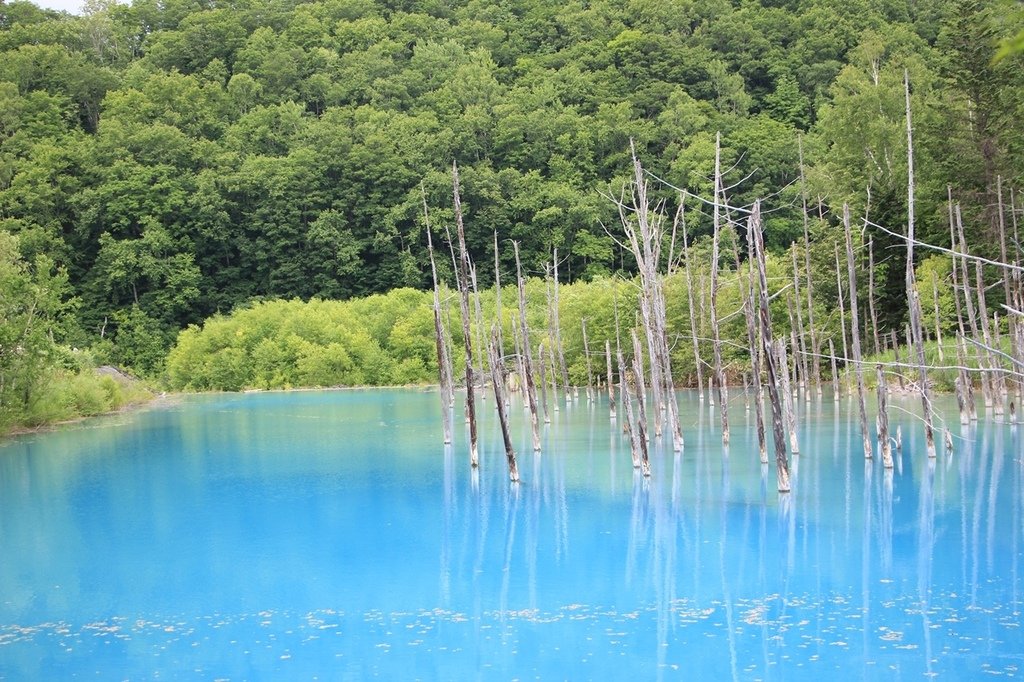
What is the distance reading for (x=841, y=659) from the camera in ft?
37.0

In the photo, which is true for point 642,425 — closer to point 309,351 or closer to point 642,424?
point 642,424

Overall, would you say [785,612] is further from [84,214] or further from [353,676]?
[84,214]

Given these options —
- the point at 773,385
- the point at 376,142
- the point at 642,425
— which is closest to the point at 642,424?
the point at 642,425

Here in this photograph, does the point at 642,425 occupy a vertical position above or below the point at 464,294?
below

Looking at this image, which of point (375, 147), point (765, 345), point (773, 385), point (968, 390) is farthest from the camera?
point (375, 147)

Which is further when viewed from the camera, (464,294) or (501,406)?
(501,406)

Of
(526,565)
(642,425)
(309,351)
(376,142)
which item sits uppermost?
(376,142)

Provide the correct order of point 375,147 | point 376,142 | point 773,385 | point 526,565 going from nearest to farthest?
1. point 526,565
2. point 773,385
3. point 375,147
4. point 376,142

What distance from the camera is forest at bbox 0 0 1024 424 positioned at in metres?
62.5

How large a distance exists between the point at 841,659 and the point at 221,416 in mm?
35959

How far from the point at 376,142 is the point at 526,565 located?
6508cm

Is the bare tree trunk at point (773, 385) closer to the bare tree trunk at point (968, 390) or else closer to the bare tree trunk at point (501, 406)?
the bare tree trunk at point (501, 406)

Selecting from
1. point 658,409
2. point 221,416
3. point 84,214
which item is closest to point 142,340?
point 84,214

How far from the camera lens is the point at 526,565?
53.4 feet
